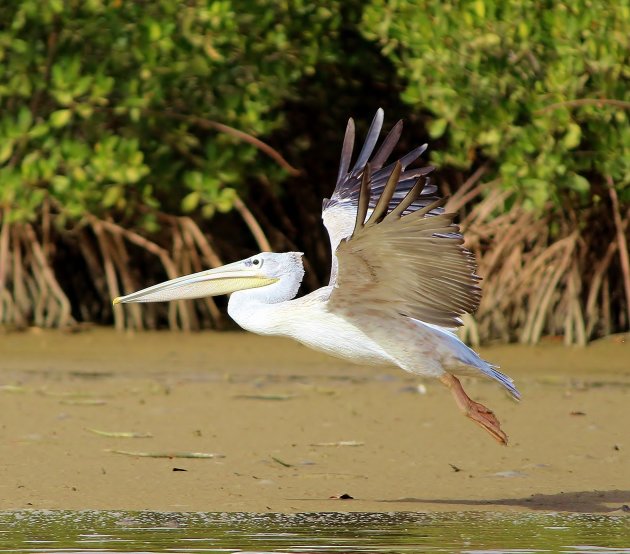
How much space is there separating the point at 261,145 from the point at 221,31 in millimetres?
934

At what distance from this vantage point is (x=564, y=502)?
6.52 meters

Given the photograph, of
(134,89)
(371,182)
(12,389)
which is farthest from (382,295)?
(134,89)

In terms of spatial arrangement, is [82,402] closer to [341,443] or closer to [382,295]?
[341,443]

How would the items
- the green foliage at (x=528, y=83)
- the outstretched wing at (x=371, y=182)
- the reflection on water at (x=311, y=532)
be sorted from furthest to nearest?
the green foliage at (x=528, y=83)
the outstretched wing at (x=371, y=182)
the reflection on water at (x=311, y=532)

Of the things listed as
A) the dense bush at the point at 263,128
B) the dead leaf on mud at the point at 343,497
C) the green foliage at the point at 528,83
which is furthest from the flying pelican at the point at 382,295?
the dense bush at the point at 263,128

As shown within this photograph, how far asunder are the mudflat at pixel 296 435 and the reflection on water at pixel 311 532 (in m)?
0.22

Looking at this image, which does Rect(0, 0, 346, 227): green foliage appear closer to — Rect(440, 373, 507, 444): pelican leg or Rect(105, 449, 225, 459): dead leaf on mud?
Rect(105, 449, 225, 459): dead leaf on mud

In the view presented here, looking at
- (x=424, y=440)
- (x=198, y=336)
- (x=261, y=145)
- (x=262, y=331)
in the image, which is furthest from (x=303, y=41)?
(x=262, y=331)

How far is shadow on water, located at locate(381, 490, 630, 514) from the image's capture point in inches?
252

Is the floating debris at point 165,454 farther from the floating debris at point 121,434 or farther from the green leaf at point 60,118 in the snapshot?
the green leaf at point 60,118

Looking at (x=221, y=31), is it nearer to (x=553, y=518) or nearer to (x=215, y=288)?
(x=215, y=288)

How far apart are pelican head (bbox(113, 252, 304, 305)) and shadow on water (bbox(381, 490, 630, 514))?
1053 mm

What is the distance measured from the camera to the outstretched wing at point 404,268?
5.82m

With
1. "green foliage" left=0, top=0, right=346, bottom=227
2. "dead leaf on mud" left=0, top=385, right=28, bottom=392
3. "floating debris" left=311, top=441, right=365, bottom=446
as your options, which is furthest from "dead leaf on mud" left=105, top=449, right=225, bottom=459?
"green foliage" left=0, top=0, right=346, bottom=227
